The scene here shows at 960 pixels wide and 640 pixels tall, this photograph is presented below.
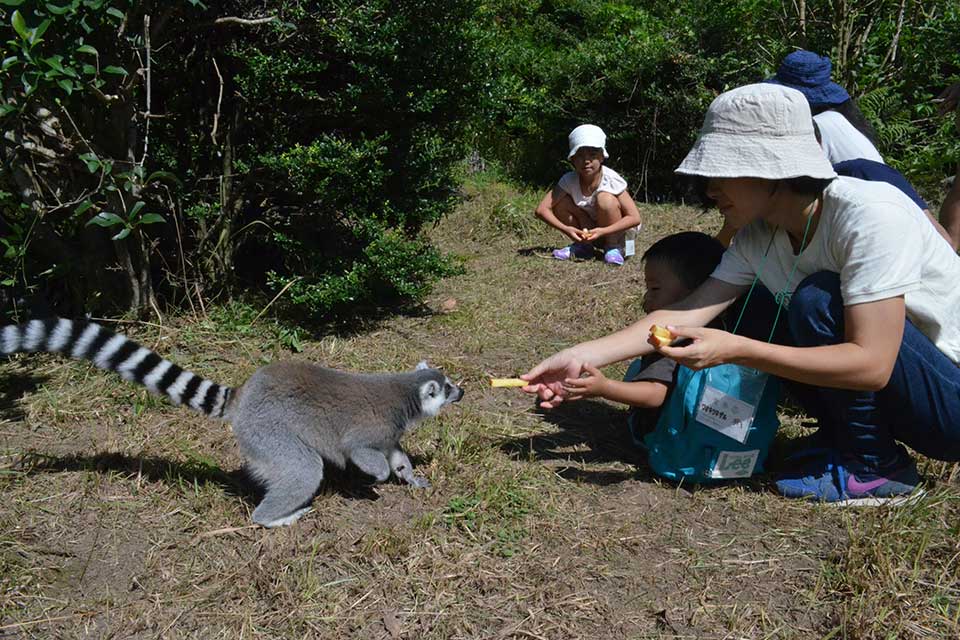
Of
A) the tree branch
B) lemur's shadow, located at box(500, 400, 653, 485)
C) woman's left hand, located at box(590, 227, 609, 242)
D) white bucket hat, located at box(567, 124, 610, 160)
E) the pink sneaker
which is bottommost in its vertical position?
lemur's shadow, located at box(500, 400, 653, 485)

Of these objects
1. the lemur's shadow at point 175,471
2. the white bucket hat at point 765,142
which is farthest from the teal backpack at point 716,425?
A: the lemur's shadow at point 175,471

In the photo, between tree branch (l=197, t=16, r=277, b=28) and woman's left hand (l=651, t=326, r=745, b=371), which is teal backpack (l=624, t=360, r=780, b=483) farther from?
tree branch (l=197, t=16, r=277, b=28)

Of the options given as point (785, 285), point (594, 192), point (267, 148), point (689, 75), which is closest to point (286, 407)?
point (785, 285)

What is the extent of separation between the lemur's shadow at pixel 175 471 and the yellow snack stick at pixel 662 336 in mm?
1320

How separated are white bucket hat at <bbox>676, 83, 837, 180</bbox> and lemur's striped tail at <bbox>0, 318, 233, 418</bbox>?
1971 millimetres

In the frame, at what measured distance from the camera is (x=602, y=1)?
10.4m

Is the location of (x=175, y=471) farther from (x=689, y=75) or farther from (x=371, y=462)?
(x=689, y=75)

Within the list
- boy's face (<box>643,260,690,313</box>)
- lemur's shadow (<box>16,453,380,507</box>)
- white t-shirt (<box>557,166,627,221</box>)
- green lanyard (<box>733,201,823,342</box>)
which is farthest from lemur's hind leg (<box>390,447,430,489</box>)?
white t-shirt (<box>557,166,627,221</box>)

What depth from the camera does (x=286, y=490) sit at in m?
2.88

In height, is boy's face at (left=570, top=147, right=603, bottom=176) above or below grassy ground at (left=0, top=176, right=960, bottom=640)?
above

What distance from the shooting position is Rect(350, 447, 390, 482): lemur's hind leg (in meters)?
3.06

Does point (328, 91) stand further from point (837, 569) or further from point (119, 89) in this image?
point (837, 569)

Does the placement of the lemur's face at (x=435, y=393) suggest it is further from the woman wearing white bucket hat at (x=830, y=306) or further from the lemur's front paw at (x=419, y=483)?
the woman wearing white bucket hat at (x=830, y=306)

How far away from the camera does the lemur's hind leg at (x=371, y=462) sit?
306cm
